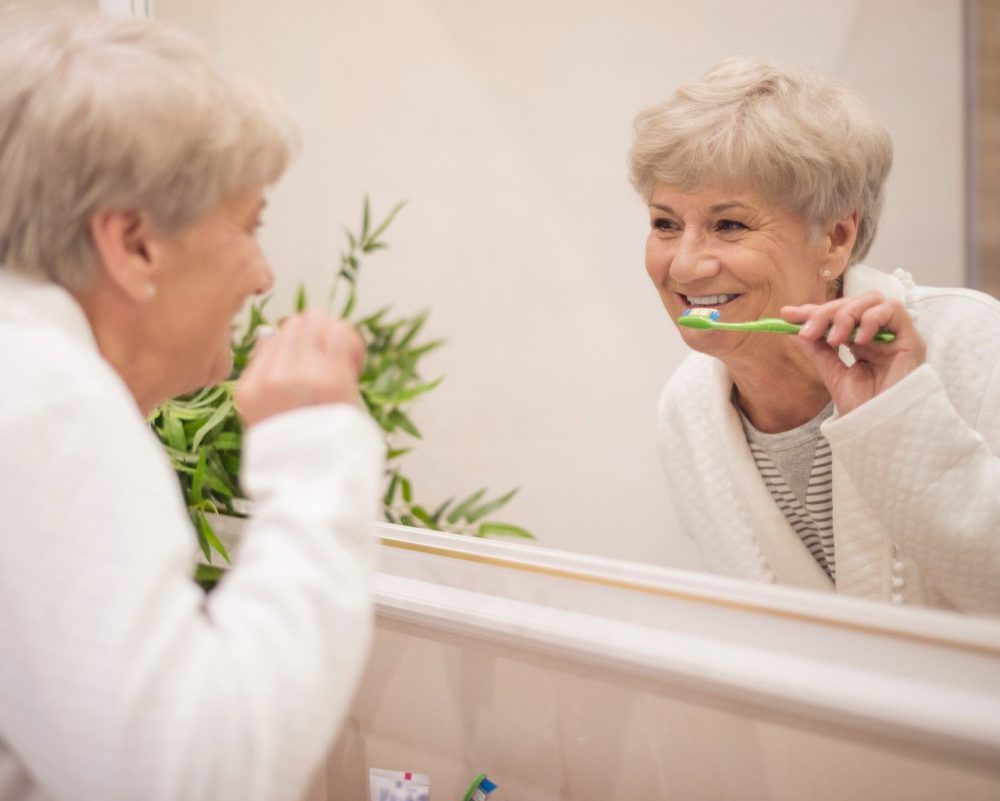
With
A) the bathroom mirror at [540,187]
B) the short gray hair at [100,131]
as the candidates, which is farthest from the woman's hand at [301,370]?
the bathroom mirror at [540,187]

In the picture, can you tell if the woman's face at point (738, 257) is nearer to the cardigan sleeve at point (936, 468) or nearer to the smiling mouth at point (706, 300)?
the smiling mouth at point (706, 300)

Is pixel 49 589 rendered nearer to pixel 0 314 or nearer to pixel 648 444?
pixel 0 314

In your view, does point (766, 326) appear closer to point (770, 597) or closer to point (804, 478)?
point (804, 478)

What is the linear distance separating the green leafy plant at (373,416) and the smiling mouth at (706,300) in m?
0.45

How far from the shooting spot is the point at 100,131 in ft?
1.97

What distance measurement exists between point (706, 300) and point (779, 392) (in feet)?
0.46

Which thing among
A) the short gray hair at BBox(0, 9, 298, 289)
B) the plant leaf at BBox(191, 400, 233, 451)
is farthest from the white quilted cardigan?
the plant leaf at BBox(191, 400, 233, 451)

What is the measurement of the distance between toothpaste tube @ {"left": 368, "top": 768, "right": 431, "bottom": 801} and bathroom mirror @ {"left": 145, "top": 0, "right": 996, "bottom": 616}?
0.35 metres

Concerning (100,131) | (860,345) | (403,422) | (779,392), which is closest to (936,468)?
(860,345)

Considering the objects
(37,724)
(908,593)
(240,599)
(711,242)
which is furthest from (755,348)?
(37,724)

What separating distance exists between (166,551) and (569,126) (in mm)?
906

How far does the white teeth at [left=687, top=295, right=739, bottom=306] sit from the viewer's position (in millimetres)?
1035

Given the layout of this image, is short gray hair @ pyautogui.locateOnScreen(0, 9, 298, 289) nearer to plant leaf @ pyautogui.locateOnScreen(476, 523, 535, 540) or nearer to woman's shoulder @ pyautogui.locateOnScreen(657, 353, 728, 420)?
woman's shoulder @ pyautogui.locateOnScreen(657, 353, 728, 420)

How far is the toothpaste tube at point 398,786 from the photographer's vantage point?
37.9 inches
